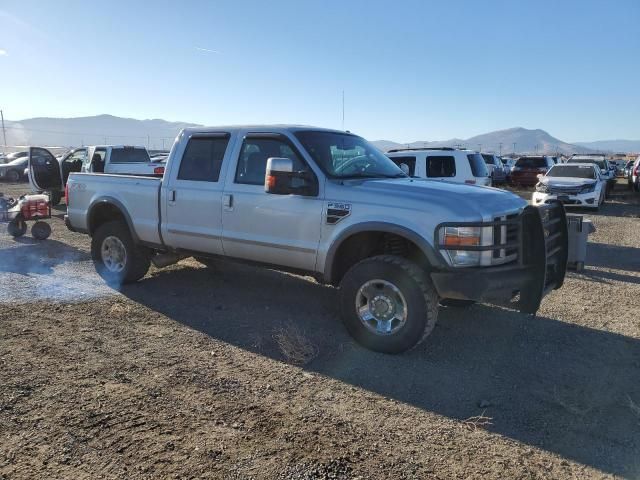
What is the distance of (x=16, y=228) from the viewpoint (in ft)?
34.0

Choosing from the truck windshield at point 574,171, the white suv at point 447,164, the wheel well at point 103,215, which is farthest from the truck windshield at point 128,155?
the truck windshield at point 574,171

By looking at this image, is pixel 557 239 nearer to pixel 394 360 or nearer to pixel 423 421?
pixel 394 360

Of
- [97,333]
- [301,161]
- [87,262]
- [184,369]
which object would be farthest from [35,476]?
[87,262]

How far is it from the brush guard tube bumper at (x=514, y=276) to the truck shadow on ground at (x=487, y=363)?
62cm

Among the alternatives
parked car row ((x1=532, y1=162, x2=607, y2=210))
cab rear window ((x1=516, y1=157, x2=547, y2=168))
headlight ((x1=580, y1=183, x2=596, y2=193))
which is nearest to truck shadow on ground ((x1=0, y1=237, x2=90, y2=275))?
parked car row ((x1=532, y1=162, x2=607, y2=210))

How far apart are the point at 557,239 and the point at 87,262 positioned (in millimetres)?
6698

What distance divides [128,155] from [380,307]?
529 inches

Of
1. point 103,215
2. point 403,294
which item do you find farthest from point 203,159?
point 403,294

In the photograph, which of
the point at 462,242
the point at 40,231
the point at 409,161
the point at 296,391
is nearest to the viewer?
the point at 296,391

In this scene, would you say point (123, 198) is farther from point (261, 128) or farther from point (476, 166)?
point (476, 166)

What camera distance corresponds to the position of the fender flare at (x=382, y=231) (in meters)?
4.19

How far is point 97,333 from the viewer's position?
4895 millimetres

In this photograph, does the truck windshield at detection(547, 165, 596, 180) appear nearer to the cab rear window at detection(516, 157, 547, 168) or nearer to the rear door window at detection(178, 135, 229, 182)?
the cab rear window at detection(516, 157, 547, 168)

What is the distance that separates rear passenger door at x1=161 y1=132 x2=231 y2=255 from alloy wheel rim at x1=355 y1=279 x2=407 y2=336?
72.9 inches
